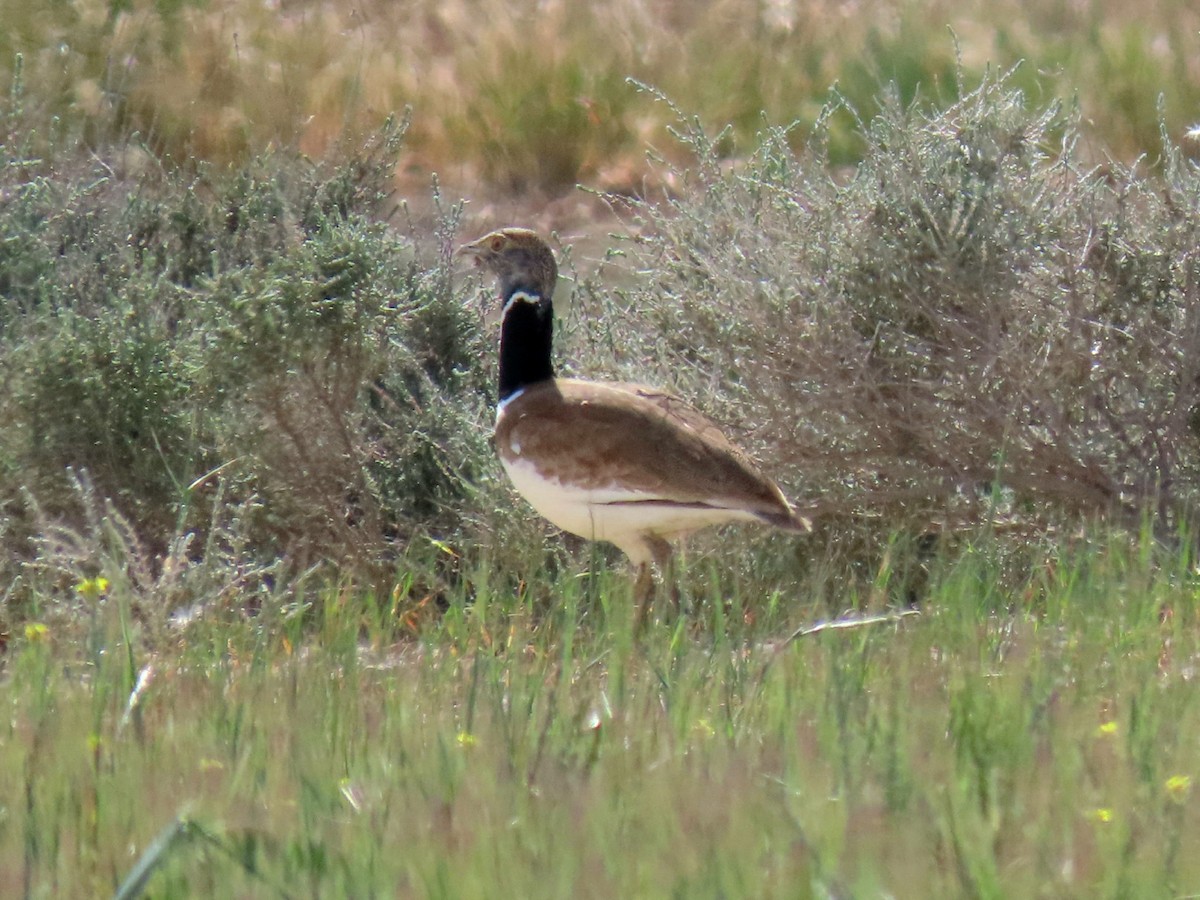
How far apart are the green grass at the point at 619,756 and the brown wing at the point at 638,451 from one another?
0.84 m

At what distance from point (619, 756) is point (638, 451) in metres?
2.06

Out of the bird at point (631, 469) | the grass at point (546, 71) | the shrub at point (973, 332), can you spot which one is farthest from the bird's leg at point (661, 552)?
the grass at point (546, 71)

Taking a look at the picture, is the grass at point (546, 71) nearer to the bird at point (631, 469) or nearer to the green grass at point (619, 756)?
the bird at point (631, 469)

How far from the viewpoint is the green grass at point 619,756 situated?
2.46m

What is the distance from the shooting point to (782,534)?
5.62 m

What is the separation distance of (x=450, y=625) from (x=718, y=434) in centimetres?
143

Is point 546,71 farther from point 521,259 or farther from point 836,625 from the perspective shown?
point 836,625

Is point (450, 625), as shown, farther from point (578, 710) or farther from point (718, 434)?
point (718, 434)

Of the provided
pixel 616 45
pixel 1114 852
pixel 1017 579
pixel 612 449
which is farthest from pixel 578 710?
pixel 616 45

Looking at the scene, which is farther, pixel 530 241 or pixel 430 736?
pixel 530 241

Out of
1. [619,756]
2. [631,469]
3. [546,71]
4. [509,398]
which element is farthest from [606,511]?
[546,71]

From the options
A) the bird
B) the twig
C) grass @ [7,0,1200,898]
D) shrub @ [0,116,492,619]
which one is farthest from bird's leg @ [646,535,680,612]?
the twig

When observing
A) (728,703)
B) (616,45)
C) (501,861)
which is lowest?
(616,45)

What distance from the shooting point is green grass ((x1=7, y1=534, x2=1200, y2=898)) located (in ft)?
8.05
